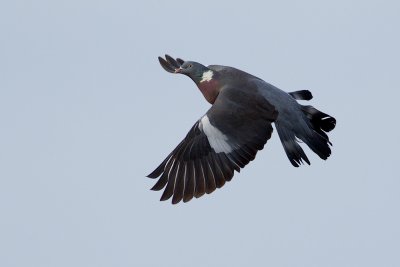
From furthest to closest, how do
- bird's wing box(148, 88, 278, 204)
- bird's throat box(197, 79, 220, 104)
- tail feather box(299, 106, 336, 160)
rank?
bird's throat box(197, 79, 220, 104) → tail feather box(299, 106, 336, 160) → bird's wing box(148, 88, 278, 204)

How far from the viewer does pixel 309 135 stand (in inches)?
672

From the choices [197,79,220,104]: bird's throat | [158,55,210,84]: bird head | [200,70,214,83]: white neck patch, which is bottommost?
[197,79,220,104]: bird's throat

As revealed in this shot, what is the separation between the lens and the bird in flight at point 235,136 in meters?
16.5

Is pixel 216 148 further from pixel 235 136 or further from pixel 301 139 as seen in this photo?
pixel 301 139

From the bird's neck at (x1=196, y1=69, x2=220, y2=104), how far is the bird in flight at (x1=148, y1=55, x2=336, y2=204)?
270 millimetres

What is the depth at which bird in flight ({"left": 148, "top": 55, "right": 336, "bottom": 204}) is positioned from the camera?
54.1 ft

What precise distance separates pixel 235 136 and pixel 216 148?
0.31 meters

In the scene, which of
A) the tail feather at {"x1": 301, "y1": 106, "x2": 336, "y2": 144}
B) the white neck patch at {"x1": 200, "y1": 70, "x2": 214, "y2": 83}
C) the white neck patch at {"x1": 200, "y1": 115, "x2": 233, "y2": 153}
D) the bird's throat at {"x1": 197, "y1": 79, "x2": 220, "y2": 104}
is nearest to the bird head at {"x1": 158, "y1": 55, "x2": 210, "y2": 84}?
the white neck patch at {"x1": 200, "y1": 70, "x2": 214, "y2": 83}

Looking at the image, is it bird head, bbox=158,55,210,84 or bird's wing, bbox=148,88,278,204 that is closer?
bird's wing, bbox=148,88,278,204

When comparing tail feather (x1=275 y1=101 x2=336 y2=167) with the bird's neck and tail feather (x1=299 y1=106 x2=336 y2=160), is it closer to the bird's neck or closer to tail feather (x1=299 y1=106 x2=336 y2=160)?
tail feather (x1=299 y1=106 x2=336 y2=160)

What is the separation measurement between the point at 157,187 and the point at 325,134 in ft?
8.37

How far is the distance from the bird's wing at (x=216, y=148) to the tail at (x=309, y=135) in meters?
0.32

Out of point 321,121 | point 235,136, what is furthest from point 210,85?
point 321,121

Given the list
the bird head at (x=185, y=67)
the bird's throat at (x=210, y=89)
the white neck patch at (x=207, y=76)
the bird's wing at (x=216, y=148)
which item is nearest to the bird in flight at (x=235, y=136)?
the bird's wing at (x=216, y=148)
